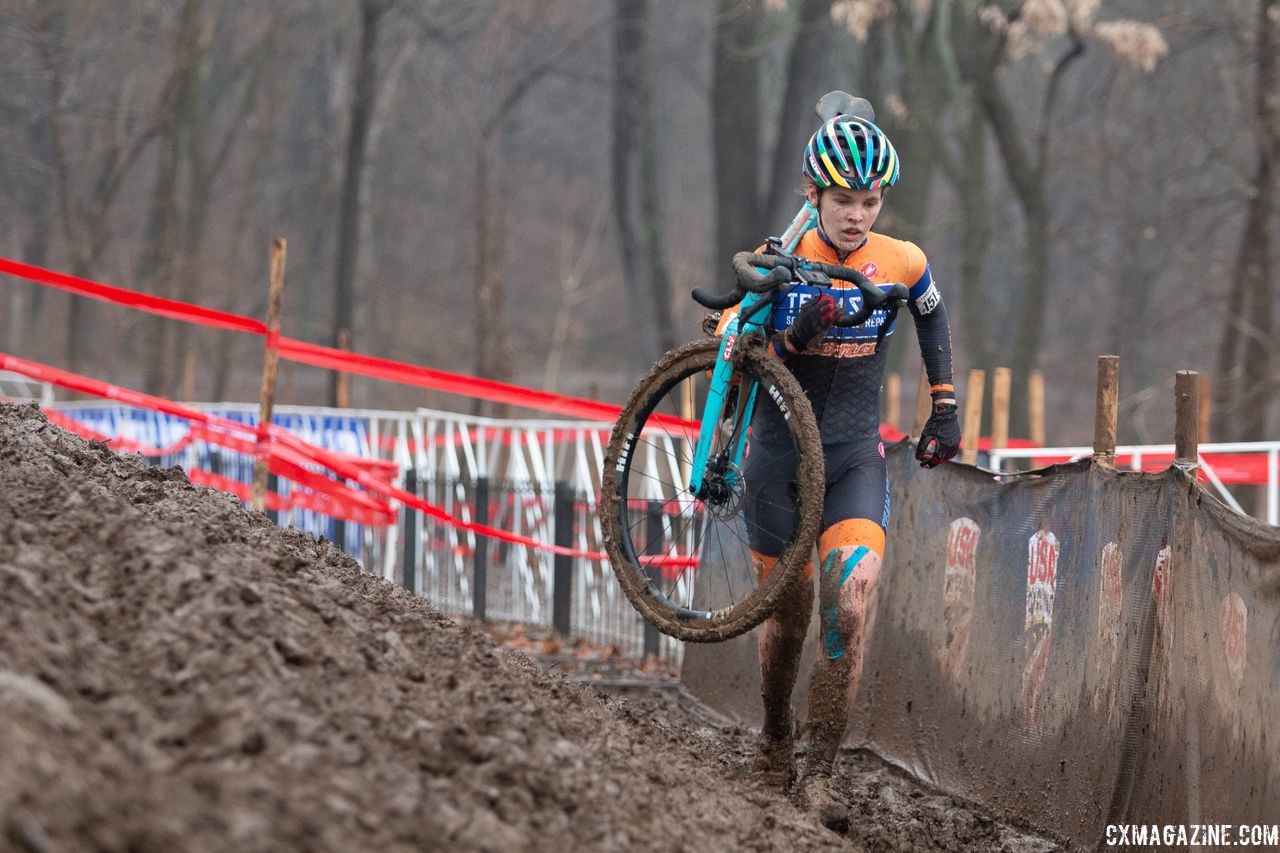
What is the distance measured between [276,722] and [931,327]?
3.30 metres

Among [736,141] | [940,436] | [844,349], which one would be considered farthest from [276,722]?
[736,141]

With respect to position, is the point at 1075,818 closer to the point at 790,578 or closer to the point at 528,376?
the point at 790,578

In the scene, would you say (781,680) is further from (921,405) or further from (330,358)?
(330,358)

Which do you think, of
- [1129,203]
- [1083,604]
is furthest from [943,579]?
[1129,203]

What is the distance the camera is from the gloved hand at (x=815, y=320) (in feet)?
17.8

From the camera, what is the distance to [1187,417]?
5188 millimetres

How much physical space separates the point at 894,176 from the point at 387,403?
33.1 metres

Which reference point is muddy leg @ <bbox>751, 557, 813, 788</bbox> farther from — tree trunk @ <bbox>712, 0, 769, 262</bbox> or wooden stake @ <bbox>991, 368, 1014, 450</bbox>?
tree trunk @ <bbox>712, 0, 769, 262</bbox>

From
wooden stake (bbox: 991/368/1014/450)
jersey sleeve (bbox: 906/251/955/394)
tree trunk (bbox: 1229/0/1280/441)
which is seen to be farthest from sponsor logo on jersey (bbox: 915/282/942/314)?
tree trunk (bbox: 1229/0/1280/441)

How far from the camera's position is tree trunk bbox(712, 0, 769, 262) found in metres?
23.1

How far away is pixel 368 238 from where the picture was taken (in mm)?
39250

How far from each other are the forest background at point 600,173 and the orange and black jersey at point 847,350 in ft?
40.2

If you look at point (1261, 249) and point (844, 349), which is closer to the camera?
point (844, 349)

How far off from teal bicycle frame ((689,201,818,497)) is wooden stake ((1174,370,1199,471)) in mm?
1450
